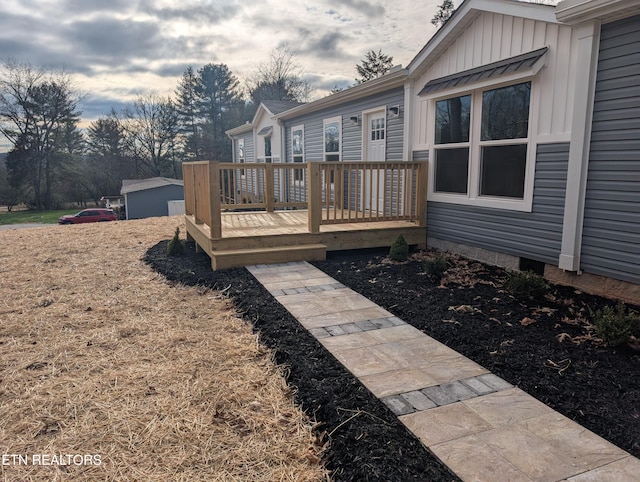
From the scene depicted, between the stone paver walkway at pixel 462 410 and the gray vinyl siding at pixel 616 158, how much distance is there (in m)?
2.16

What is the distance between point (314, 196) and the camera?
5.96m

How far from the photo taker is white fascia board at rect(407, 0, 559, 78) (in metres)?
4.44

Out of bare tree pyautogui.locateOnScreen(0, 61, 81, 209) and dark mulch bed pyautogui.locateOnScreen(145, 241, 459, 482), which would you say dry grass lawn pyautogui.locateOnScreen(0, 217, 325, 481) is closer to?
dark mulch bed pyautogui.locateOnScreen(145, 241, 459, 482)

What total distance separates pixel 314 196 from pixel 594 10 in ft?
12.0

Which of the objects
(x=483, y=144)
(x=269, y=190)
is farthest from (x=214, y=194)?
(x=483, y=144)

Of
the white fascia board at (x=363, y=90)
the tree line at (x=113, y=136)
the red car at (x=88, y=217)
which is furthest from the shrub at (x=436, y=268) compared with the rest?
the tree line at (x=113, y=136)

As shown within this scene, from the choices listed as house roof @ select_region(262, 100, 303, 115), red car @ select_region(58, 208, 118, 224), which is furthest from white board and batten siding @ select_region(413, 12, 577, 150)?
red car @ select_region(58, 208, 118, 224)

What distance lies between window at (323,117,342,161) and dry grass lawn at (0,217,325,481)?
18.6ft

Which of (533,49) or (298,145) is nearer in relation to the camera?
(533,49)

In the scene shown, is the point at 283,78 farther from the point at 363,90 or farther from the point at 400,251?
the point at 400,251

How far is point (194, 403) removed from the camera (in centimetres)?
250

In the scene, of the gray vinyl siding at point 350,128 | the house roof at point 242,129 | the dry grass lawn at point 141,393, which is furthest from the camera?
the house roof at point 242,129

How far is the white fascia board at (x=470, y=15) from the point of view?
4.44 m

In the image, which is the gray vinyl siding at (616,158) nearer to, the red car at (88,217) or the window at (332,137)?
the window at (332,137)
